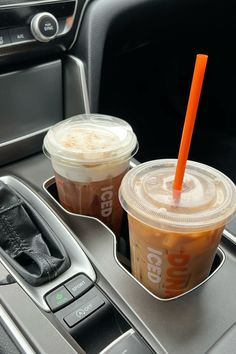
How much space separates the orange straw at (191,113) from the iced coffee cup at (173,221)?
0.09 ft

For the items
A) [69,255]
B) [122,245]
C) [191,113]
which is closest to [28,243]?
[69,255]

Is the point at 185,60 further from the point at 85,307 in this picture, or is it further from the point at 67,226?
the point at 85,307

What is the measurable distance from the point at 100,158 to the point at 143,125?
812 millimetres

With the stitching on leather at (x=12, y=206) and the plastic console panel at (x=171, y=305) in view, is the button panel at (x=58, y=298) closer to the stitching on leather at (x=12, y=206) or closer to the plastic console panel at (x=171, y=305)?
the plastic console panel at (x=171, y=305)

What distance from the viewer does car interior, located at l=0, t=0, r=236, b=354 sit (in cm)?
45

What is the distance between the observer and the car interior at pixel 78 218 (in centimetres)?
45

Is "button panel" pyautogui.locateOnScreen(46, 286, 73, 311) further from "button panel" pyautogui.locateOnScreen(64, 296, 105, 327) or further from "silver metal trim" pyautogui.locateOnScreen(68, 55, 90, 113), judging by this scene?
"silver metal trim" pyautogui.locateOnScreen(68, 55, 90, 113)

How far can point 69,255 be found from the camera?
0.53 m

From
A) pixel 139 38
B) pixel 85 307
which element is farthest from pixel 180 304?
pixel 139 38

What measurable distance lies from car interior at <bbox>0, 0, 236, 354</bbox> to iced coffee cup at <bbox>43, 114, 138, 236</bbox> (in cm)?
3

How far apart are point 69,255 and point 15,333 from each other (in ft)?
0.40

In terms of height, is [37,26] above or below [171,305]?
above

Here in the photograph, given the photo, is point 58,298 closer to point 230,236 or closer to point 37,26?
point 230,236

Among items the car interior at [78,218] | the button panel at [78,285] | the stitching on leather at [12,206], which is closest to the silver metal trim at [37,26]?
the car interior at [78,218]
